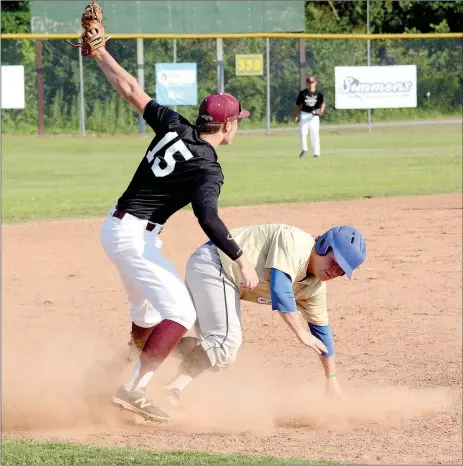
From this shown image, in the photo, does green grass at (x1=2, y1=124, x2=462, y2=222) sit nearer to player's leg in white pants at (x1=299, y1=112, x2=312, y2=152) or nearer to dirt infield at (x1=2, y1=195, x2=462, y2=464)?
player's leg in white pants at (x1=299, y1=112, x2=312, y2=152)

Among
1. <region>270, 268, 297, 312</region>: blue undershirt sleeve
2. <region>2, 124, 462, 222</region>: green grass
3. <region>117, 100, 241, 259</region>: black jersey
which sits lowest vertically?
<region>2, 124, 462, 222</region>: green grass

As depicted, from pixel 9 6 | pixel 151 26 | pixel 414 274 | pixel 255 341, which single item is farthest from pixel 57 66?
pixel 255 341

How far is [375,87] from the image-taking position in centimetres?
3123

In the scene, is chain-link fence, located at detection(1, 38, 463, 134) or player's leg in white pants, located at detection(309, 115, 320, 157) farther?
chain-link fence, located at detection(1, 38, 463, 134)

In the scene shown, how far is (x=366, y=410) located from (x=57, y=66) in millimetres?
23841

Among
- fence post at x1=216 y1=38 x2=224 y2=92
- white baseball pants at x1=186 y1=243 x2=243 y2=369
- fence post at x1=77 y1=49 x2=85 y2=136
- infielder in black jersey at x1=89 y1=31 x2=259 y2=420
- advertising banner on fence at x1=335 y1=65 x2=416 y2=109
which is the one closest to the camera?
infielder in black jersey at x1=89 y1=31 x2=259 y2=420

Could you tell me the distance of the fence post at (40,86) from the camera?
28.6 m

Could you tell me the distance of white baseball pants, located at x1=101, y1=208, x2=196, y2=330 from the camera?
18.8 feet

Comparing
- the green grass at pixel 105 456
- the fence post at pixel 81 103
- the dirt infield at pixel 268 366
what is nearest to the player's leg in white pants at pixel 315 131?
the fence post at pixel 81 103

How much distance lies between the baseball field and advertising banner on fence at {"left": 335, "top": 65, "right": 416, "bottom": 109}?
552 inches

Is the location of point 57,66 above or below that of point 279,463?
above

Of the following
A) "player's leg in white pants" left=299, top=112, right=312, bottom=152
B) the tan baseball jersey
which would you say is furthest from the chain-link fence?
the tan baseball jersey

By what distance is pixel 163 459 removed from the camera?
16.5 feet

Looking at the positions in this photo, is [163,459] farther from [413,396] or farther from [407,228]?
[407,228]
